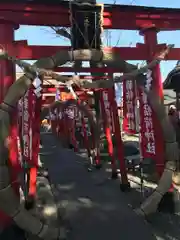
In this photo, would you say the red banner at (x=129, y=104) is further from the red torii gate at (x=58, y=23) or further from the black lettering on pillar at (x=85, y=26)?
the black lettering on pillar at (x=85, y=26)

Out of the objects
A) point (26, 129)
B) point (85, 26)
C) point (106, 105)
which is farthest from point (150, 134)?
point (106, 105)

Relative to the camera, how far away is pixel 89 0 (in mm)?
5637

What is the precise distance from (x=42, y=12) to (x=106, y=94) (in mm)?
3444

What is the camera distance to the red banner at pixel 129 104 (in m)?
6.38

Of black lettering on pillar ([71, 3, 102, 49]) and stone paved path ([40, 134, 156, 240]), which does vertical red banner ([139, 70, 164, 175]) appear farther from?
black lettering on pillar ([71, 3, 102, 49])

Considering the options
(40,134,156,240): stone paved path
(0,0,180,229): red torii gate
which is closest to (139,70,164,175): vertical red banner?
(0,0,180,229): red torii gate

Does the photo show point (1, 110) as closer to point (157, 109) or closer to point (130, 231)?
point (157, 109)

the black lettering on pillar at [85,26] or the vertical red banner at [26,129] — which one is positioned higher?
the black lettering on pillar at [85,26]

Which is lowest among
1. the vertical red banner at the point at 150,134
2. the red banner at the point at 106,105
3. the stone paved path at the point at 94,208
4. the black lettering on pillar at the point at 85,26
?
the stone paved path at the point at 94,208

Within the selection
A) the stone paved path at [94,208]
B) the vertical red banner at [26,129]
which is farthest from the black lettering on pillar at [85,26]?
the stone paved path at [94,208]

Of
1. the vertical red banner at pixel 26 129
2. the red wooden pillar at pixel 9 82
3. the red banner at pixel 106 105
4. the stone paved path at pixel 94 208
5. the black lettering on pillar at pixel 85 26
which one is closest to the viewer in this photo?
the red wooden pillar at pixel 9 82

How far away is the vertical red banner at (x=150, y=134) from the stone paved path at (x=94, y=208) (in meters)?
1.34

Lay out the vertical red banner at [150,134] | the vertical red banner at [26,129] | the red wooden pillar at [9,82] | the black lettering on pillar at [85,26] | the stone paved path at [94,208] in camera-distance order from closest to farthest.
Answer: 1. the red wooden pillar at [9,82]
2. the stone paved path at [94,208]
3. the black lettering on pillar at [85,26]
4. the vertical red banner at [150,134]
5. the vertical red banner at [26,129]

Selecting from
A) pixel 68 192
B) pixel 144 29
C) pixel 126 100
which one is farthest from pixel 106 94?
pixel 68 192
